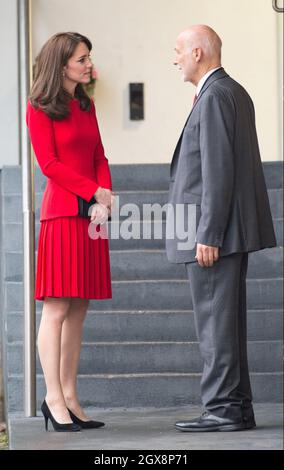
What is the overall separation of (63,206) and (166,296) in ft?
5.26

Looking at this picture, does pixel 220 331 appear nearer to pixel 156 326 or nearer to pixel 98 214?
pixel 98 214

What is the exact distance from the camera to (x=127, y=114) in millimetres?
8258

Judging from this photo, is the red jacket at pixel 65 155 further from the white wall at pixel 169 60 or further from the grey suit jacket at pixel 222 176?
the white wall at pixel 169 60

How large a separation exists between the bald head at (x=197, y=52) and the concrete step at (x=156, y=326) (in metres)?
1.61

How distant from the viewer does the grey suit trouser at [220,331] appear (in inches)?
169

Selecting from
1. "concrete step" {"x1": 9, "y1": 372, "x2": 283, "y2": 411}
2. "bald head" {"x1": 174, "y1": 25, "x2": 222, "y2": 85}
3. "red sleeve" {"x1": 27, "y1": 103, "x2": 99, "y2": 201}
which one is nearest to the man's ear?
"bald head" {"x1": 174, "y1": 25, "x2": 222, "y2": 85}

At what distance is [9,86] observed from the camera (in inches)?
278

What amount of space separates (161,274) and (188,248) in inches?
74.2

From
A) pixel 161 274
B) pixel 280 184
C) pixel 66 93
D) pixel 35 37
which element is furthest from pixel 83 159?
pixel 35 37

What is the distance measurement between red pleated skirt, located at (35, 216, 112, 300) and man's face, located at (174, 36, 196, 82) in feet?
2.31

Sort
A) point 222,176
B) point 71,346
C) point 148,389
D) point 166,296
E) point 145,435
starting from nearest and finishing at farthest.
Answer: point 222,176 → point 145,435 → point 71,346 → point 148,389 → point 166,296

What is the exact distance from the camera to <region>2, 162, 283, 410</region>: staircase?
17.2 feet

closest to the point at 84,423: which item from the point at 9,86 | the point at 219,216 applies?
the point at 219,216
